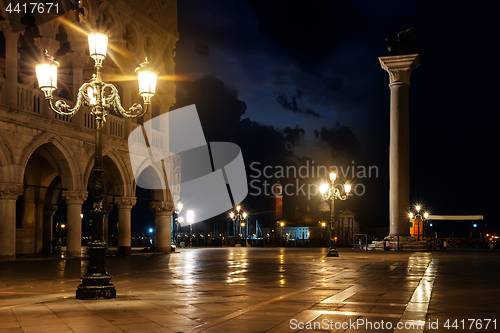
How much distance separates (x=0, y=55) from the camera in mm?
28500

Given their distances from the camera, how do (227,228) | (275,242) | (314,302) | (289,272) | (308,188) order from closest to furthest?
(314,302)
(289,272)
(275,242)
(227,228)
(308,188)

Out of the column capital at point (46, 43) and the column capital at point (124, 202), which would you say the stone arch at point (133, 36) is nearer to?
the column capital at point (46, 43)

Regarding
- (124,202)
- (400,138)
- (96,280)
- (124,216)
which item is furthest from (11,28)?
(400,138)

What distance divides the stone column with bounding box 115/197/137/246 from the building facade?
2.0 inches

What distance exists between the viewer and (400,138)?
37406 mm

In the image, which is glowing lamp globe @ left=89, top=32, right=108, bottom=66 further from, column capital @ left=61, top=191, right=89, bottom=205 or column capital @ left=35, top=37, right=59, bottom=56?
column capital @ left=61, top=191, right=89, bottom=205

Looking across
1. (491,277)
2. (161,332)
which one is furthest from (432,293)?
(161,332)

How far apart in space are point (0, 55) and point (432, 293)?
2496 cm

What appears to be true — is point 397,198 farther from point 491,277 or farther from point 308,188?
point 308,188

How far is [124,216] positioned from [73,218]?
435 cm

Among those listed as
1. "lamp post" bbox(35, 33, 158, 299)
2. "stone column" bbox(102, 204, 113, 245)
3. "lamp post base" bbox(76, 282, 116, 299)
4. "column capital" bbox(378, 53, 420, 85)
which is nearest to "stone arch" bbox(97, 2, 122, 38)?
"stone column" bbox(102, 204, 113, 245)

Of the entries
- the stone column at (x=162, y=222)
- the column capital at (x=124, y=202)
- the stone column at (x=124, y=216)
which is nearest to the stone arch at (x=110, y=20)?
the column capital at (x=124, y=202)

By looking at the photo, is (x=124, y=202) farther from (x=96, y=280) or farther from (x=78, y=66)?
(x=96, y=280)

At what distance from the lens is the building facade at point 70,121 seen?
21984 mm
